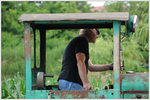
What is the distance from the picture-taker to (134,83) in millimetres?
3498

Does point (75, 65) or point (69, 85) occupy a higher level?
point (75, 65)

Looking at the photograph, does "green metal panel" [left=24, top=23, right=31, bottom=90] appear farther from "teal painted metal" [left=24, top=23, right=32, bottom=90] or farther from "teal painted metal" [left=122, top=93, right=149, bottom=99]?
"teal painted metal" [left=122, top=93, right=149, bottom=99]

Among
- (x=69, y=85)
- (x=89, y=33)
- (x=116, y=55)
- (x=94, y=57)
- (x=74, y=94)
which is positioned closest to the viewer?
(x=116, y=55)

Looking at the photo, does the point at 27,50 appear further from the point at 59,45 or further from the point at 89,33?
the point at 59,45

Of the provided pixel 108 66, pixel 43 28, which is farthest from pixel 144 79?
pixel 43 28

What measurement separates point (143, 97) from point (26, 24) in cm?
140

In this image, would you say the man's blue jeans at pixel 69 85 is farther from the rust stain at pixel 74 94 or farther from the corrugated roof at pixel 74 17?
the corrugated roof at pixel 74 17

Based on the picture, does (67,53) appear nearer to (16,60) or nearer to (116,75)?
(116,75)

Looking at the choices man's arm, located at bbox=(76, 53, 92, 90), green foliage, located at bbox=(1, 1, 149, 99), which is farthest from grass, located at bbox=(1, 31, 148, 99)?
man's arm, located at bbox=(76, 53, 92, 90)

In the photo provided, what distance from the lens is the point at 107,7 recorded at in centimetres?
1487

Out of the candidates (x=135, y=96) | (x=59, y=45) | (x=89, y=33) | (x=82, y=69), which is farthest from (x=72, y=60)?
(x=59, y=45)

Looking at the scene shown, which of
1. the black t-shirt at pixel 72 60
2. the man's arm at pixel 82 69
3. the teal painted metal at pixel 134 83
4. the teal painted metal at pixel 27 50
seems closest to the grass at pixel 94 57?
the black t-shirt at pixel 72 60

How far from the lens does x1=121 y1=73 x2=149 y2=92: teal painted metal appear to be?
3480 mm

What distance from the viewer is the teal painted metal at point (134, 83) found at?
3480 mm
